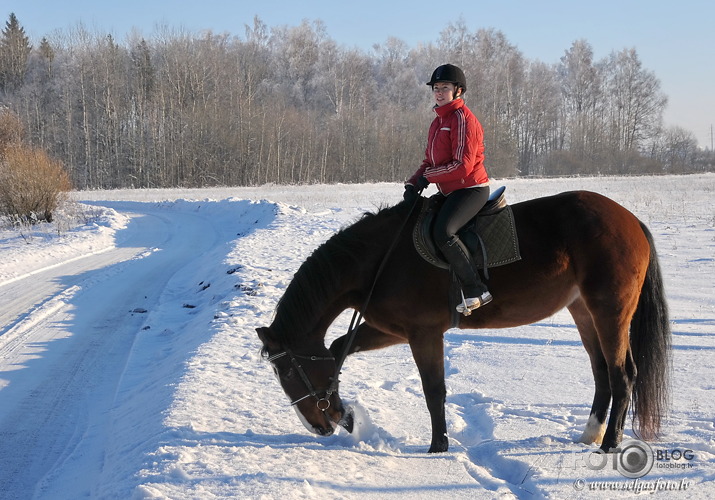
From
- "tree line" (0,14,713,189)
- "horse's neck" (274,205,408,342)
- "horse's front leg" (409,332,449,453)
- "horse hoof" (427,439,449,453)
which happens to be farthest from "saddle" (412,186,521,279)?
"tree line" (0,14,713,189)

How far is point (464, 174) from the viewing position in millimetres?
4316

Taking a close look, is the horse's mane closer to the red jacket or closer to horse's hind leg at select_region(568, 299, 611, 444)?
the red jacket

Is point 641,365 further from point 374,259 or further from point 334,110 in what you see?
point 334,110

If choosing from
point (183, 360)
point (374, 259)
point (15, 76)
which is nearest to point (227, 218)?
point (183, 360)

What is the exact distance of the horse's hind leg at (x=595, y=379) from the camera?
4410 millimetres

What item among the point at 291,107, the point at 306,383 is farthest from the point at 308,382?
the point at 291,107

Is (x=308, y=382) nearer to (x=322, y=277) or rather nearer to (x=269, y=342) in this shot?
(x=269, y=342)

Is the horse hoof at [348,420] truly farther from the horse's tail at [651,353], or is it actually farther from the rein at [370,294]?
the horse's tail at [651,353]

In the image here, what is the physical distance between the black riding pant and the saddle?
0.25 feet

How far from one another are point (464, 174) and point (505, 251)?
0.66m

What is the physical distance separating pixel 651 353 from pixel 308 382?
2656 millimetres

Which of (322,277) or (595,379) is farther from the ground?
(322,277)

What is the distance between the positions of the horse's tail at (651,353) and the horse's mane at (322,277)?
2.01 meters

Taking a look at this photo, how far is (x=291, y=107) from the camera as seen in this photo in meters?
61.3
